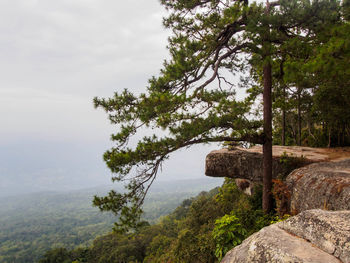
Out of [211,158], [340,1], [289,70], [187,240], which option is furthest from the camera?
[211,158]

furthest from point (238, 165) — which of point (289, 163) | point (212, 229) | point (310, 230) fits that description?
point (310, 230)

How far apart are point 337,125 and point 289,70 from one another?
962cm

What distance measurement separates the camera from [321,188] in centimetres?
556

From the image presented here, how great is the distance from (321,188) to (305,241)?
350cm

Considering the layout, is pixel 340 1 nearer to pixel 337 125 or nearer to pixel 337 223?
pixel 337 223

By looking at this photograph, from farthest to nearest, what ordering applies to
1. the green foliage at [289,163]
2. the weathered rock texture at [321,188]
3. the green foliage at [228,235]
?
the green foliage at [289,163]
the green foliage at [228,235]
the weathered rock texture at [321,188]

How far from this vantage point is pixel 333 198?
504 cm

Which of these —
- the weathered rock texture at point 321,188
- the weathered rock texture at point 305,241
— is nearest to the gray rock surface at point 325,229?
the weathered rock texture at point 305,241

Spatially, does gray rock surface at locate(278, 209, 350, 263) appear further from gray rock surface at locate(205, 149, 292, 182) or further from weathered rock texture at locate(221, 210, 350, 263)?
gray rock surface at locate(205, 149, 292, 182)

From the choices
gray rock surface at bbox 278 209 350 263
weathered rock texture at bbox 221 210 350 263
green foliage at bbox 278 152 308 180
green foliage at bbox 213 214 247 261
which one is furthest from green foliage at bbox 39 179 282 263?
gray rock surface at bbox 278 209 350 263

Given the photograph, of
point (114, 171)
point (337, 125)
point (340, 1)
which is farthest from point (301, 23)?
point (337, 125)

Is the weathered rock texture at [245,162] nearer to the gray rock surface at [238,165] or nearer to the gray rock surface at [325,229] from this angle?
the gray rock surface at [238,165]

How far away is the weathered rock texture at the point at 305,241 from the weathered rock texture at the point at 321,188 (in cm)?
233

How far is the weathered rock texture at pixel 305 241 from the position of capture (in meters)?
2.49
